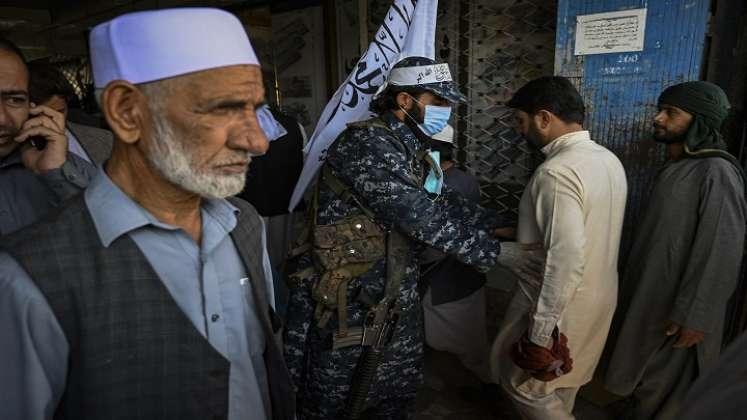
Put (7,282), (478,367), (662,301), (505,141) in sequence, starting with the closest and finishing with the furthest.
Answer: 1. (7,282)
2. (662,301)
3. (478,367)
4. (505,141)

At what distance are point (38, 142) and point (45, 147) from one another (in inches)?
1.6

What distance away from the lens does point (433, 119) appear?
2148mm

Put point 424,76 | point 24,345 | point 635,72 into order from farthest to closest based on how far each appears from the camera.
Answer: point 635,72
point 424,76
point 24,345

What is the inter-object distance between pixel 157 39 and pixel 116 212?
397mm

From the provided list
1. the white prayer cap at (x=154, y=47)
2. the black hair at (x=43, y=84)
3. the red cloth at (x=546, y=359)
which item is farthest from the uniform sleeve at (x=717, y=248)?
the black hair at (x=43, y=84)

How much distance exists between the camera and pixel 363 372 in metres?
2.06

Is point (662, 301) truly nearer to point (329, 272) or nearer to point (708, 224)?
point (708, 224)

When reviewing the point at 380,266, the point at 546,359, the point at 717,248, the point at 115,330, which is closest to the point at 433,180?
the point at 380,266

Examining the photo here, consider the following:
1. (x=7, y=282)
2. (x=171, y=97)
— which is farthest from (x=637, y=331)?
(x=7, y=282)

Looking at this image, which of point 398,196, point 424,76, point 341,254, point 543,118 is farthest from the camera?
point 543,118

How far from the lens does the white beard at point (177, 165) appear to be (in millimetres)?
1009

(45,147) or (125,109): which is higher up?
(125,109)

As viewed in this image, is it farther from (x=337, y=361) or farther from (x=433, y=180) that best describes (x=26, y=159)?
(x=433, y=180)

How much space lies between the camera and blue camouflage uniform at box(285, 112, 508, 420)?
1908mm
